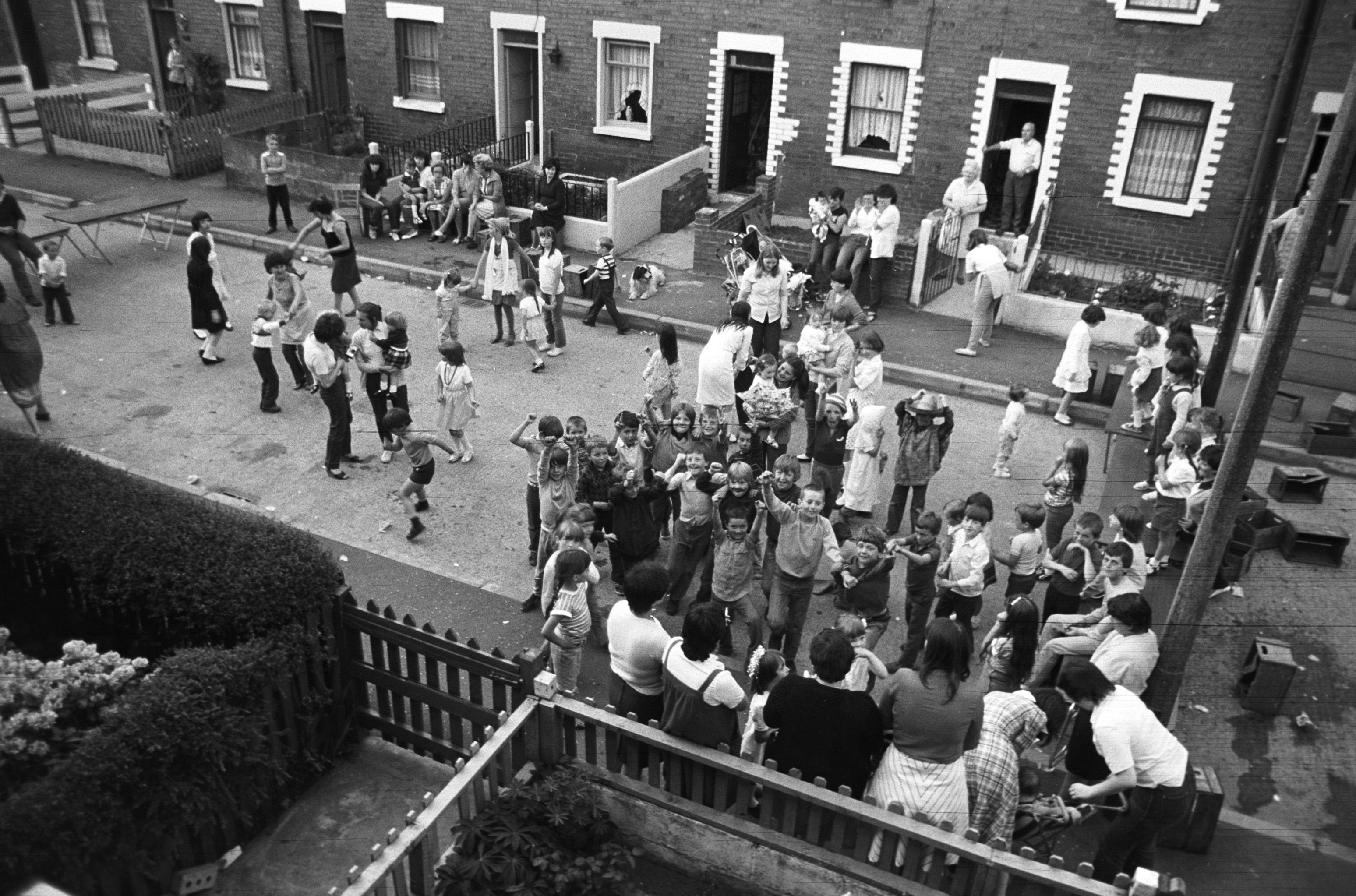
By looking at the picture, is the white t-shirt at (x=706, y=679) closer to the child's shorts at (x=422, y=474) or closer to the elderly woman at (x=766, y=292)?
the child's shorts at (x=422, y=474)

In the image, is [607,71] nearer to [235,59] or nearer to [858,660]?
[235,59]

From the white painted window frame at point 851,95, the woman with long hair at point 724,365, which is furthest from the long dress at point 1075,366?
the white painted window frame at point 851,95

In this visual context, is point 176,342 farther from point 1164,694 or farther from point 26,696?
point 1164,694

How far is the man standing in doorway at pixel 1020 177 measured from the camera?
16094mm

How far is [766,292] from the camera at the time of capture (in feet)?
41.3

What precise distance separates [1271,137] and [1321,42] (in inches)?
189

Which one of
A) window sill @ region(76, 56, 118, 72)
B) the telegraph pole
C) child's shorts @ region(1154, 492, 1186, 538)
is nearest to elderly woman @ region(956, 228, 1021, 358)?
child's shorts @ region(1154, 492, 1186, 538)

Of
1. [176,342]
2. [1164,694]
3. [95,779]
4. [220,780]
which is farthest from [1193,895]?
[176,342]

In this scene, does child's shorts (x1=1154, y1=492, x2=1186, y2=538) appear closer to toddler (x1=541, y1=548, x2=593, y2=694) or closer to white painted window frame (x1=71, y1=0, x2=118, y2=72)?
toddler (x1=541, y1=548, x2=593, y2=694)

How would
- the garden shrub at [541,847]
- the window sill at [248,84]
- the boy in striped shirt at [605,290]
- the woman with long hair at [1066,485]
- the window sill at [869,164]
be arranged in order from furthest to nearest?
the window sill at [248,84], the window sill at [869,164], the boy in striped shirt at [605,290], the woman with long hair at [1066,485], the garden shrub at [541,847]

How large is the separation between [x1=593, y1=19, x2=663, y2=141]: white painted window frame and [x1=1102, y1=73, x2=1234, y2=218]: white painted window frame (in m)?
7.82

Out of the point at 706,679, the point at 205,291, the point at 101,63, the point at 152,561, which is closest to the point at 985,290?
the point at 706,679

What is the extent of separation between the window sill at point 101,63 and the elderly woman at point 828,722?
25.1m

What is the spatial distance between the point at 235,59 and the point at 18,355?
14.3m
